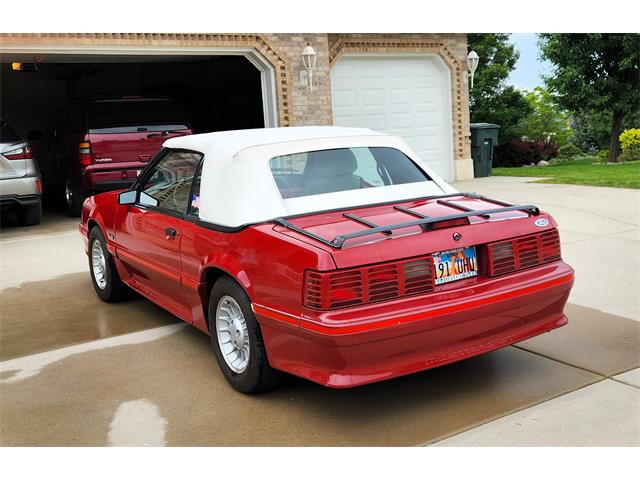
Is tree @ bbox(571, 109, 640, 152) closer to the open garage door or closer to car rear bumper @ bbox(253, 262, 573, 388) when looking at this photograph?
the open garage door

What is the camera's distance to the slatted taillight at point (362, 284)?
3.57 metres

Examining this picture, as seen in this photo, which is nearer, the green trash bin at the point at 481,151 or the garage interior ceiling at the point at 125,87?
the green trash bin at the point at 481,151

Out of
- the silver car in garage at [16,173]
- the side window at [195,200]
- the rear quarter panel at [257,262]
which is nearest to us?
the rear quarter panel at [257,262]

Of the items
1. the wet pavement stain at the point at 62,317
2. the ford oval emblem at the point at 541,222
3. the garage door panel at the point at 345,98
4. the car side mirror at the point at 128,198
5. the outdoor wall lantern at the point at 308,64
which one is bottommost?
the wet pavement stain at the point at 62,317

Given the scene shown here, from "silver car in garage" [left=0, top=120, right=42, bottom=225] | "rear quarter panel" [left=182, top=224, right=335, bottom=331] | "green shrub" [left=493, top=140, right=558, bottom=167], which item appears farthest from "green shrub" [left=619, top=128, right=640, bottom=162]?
"rear quarter panel" [left=182, top=224, right=335, bottom=331]

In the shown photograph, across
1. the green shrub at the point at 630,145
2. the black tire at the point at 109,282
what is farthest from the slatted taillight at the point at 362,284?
the green shrub at the point at 630,145

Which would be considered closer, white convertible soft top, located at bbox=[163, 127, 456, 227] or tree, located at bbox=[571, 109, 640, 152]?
white convertible soft top, located at bbox=[163, 127, 456, 227]

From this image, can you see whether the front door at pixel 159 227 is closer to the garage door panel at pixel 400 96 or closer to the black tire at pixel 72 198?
the black tire at pixel 72 198

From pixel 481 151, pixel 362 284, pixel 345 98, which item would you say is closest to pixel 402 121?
pixel 345 98

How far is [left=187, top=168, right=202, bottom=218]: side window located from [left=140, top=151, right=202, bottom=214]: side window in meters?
0.04

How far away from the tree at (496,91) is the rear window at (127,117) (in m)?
18.0

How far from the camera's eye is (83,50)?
11.7 metres

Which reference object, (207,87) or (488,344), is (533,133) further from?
(488,344)

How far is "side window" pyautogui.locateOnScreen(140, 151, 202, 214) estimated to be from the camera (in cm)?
500
